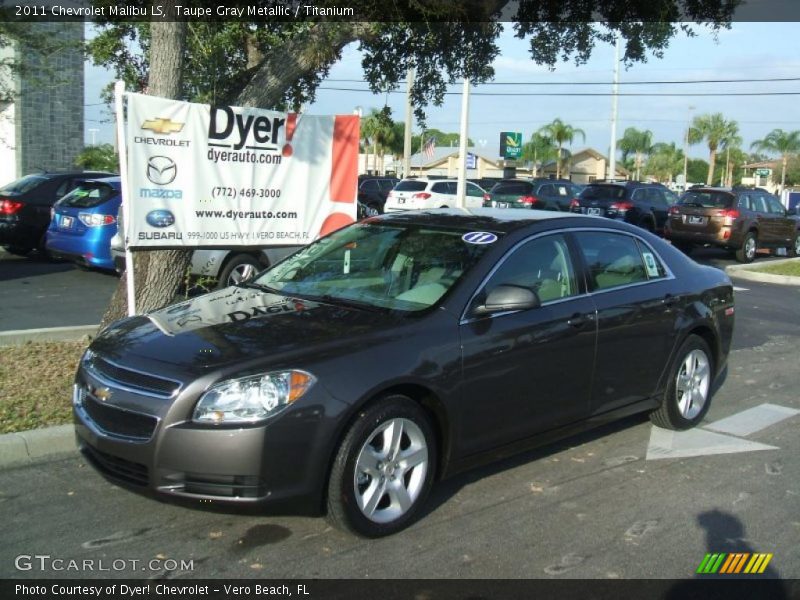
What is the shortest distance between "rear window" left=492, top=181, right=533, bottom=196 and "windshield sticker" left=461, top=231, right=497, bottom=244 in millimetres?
21430

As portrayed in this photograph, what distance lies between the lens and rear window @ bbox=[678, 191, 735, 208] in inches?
743

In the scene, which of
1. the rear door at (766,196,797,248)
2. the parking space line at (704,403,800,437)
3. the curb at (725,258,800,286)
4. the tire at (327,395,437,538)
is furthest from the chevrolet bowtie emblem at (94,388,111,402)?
the rear door at (766,196,797,248)

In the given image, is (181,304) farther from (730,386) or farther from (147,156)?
(730,386)

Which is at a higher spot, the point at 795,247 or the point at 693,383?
the point at 795,247

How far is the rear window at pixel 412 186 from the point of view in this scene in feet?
86.0

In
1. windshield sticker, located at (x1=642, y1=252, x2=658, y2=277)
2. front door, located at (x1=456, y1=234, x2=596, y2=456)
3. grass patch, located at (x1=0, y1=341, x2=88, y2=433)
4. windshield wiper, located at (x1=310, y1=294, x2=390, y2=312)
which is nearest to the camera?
front door, located at (x1=456, y1=234, x2=596, y2=456)

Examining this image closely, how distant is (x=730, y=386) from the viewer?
7492mm

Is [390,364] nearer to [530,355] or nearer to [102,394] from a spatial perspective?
[530,355]

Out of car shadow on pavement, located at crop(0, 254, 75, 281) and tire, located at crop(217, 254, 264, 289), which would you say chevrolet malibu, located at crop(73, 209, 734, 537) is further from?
car shadow on pavement, located at crop(0, 254, 75, 281)

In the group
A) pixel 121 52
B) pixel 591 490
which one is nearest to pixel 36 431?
pixel 591 490

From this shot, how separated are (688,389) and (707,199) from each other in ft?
47.3

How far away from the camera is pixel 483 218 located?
17.6 ft

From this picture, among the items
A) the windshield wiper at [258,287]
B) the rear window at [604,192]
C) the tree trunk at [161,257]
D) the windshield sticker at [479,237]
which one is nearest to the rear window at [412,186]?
the rear window at [604,192]

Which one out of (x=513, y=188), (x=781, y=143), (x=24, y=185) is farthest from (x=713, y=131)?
(x=24, y=185)
